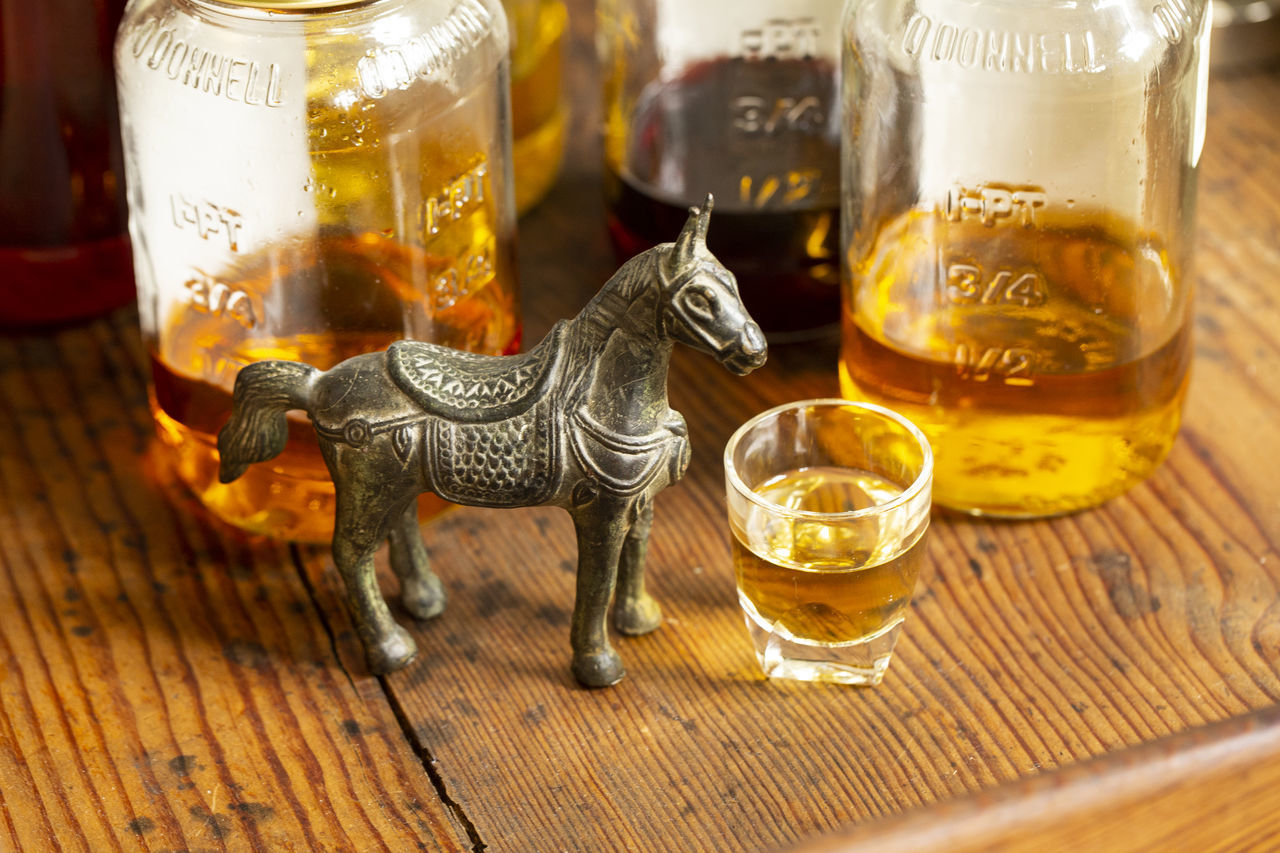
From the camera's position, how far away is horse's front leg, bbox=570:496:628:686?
0.64m

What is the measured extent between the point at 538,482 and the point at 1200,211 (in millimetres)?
556

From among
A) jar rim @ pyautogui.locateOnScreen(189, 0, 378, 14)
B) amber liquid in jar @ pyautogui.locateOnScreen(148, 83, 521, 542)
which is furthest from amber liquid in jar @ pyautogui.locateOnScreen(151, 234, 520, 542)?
jar rim @ pyautogui.locateOnScreen(189, 0, 378, 14)

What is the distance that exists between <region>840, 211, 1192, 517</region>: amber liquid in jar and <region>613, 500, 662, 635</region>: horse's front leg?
163mm

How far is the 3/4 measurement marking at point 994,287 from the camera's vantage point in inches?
30.3

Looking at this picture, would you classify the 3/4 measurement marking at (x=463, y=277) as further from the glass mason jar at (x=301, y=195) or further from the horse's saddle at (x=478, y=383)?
the horse's saddle at (x=478, y=383)

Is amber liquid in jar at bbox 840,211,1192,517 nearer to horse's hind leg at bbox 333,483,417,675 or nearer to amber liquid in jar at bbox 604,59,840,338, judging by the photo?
amber liquid in jar at bbox 604,59,840,338

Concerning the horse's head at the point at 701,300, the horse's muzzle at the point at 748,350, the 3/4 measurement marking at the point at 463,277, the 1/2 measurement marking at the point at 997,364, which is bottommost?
the 1/2 measurement marking at the point at 997,364

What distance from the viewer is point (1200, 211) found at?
997mm

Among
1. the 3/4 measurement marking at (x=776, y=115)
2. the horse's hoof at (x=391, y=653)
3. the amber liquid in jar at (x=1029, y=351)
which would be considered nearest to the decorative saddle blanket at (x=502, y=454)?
the horse's hoof at (x=391, y=653)

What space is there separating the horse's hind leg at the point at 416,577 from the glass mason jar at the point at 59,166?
31 cm

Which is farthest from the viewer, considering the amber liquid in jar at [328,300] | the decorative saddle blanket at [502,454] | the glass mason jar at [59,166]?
the glass mason jar at [59,166]

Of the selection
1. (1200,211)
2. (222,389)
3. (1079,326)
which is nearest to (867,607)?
(1079,326)

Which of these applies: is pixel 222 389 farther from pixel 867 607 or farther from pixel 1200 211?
pixel 1200 211

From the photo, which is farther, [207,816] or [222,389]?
[222,389]
